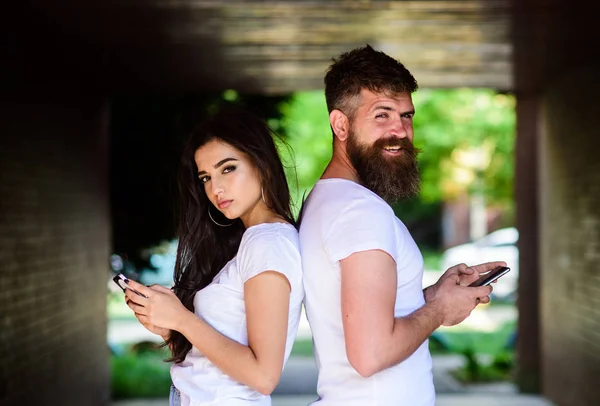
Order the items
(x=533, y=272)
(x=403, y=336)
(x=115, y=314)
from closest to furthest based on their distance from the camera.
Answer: (x=403, y=336)
(x=533, y=272)
(x=115, y=314)

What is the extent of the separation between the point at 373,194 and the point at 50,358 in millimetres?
4725

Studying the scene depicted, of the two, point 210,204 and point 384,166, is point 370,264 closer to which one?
point 384,166

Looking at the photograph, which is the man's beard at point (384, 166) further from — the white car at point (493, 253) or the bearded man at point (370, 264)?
the white car at point (493, 253)

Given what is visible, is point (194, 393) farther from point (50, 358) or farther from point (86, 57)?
point (86, 57)

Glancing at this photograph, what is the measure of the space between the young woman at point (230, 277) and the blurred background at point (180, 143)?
12.1 inches

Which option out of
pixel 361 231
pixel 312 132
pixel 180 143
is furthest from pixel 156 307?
pixel 312 132

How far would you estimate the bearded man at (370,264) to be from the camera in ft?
6.77

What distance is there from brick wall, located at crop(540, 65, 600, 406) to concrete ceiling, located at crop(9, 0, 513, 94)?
792 millimetres

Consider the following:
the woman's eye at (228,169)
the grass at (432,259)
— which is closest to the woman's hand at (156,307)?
the woman's eye at (228,169)

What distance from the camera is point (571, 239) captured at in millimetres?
7707

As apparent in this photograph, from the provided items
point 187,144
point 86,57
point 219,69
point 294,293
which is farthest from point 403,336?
point 219,69

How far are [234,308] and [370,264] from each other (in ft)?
1.54

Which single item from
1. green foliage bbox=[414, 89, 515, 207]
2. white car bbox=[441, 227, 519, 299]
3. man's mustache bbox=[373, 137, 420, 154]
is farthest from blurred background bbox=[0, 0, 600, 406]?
green foliage bbox=[414, 89, 515, 207]

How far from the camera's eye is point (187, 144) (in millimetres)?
2566
